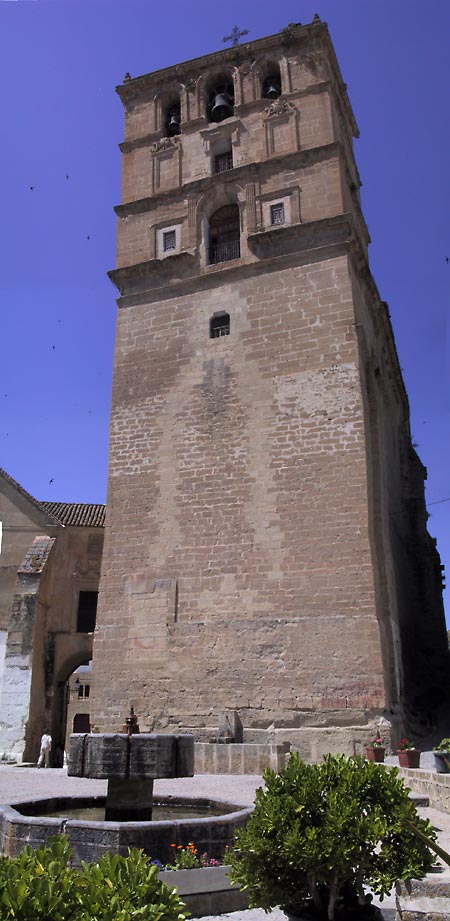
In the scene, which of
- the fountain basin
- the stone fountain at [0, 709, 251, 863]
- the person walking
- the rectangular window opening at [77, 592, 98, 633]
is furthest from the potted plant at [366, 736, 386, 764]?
the rectangular window opening at [77, 592, 98, 633]

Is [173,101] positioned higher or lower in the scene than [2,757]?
higher

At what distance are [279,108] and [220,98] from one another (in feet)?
6.70

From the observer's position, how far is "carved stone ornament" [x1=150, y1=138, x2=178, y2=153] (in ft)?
63.3

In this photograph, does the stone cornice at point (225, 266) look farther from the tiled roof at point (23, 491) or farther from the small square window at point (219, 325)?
the tiled roof at point (23, 491)

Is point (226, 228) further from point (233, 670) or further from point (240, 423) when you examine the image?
point (233, 670)

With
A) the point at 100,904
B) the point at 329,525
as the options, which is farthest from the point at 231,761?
the point at 100,904

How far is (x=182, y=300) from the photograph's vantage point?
17.5 metres

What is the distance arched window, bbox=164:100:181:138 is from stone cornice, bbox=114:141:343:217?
226 centimetres

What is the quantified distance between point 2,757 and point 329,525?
31.2ft

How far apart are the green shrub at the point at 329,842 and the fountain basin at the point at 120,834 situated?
1060 mm

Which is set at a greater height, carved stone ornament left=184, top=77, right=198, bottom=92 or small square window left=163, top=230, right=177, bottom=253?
carved stone ornament left=184, top=77, right=198, bottom=92

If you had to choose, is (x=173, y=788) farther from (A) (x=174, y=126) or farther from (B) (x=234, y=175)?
(A) (x=174, y=126)

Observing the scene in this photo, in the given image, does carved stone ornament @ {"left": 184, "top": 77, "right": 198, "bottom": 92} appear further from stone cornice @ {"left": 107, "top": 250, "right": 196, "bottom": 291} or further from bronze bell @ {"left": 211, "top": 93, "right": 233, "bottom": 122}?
stone cornice @ {"left": 107, "top": 250, "right": 196, "bottom": 291}

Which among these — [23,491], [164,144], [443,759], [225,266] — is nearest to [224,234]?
[225,266]
